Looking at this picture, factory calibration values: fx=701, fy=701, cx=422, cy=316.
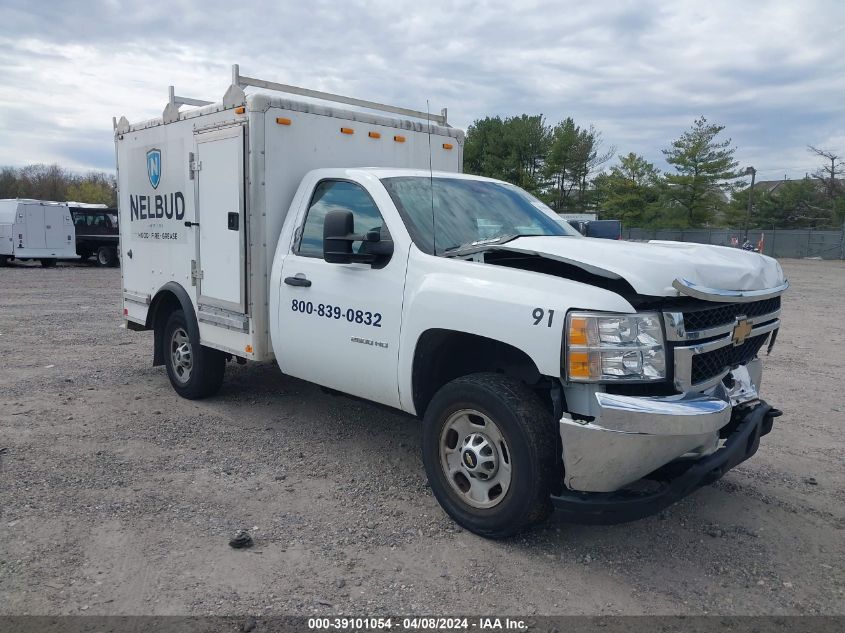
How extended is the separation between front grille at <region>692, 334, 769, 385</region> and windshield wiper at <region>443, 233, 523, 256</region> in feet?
4.23

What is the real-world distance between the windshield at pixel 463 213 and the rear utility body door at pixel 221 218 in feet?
4.66

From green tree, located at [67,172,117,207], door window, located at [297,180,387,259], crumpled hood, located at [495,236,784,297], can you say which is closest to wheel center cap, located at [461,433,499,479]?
crumpled hood, located at [495,236,784,297]

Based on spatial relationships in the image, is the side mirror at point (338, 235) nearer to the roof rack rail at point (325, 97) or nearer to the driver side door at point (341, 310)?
the driver side door at point (341, 310)

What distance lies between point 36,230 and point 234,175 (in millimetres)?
21077

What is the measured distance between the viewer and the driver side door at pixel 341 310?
436cm

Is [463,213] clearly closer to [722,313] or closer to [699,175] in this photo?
[722,313]

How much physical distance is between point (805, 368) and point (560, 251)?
5.95 metres

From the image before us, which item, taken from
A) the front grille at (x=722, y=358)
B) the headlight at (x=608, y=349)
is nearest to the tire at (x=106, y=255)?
the front grille at (x=722, y=358)

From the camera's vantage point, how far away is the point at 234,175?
18.1ft

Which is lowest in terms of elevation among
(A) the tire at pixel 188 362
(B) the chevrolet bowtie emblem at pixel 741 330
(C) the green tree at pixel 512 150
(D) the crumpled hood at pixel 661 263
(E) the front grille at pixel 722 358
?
(A) the tire at pixel 188 362

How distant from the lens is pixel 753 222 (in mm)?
57875

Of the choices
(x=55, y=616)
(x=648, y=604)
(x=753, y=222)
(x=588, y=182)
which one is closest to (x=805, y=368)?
(x=648, y=604)

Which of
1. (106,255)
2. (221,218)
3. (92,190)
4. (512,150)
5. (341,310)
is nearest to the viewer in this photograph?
(341,310)

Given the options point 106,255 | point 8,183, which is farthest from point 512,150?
point 8,183
